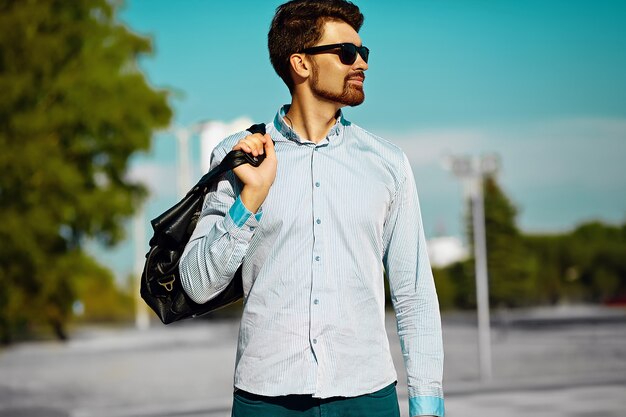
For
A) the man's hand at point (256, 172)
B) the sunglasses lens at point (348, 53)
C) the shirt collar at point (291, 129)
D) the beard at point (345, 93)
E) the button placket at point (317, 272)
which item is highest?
the sunglasses lens at point (348, 53)

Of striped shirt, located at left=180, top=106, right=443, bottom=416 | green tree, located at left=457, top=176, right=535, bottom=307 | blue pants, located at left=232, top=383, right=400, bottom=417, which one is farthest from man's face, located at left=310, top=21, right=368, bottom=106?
green tree, located at left=457, top=176, right=535, bottom=307

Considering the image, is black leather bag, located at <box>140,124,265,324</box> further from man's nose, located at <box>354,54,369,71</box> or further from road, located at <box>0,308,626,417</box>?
road, located at <box>0,308,626,417</box>

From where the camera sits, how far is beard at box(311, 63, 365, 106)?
2.95 m

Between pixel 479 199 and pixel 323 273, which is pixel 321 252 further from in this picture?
pixel 479 199

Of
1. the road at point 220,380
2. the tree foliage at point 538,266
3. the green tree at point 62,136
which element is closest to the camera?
the road at point 220,380

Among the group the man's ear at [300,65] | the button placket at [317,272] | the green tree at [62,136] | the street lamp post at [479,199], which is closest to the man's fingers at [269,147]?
the button placket at [317,272]

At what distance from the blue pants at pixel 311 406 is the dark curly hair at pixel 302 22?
33.4 inches

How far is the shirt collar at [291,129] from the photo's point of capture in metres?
2.95

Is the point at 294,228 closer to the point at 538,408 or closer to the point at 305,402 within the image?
the point at 305,402

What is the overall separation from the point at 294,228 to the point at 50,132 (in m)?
27.6

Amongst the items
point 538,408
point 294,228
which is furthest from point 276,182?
point 538,408

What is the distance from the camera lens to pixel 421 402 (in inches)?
111

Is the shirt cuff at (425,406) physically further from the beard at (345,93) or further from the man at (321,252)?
the beard at (345,93)

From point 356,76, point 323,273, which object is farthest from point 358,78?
point 323,273
